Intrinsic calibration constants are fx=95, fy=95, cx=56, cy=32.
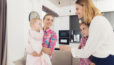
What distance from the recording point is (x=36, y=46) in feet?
3.77

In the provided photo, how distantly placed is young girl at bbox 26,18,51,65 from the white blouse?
1.74 feet

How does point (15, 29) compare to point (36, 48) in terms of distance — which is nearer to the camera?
point (36, 48)

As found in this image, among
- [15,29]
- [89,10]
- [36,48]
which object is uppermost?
[89,10]

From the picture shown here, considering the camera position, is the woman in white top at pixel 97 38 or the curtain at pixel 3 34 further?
the curtain at pixel 3 34

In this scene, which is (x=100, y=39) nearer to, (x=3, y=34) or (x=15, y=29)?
(x=15, y=29)

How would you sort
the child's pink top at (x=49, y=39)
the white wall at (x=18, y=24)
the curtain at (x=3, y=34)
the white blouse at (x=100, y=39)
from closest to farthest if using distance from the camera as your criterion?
the white blouse at (x=100, y=39), the child's pink top at (x=49, y=39), the white wall at (x=18, y=24), the curtain at (x=3, y=34)

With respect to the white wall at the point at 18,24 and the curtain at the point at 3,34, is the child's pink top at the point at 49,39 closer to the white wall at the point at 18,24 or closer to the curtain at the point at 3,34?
the white wall at the point at 18,24

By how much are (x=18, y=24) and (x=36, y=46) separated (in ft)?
2.07

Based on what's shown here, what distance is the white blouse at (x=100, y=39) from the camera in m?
0.81

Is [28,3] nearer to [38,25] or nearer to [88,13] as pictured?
[38,25]

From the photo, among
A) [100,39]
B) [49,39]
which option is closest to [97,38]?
[100,39]

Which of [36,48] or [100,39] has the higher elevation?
[100,39]

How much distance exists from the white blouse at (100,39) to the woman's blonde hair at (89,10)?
5 centimetres

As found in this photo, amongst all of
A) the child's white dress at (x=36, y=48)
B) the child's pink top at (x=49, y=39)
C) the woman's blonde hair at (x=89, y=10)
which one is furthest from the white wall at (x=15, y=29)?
the woman's blonde hair at (x=89, y=10)
